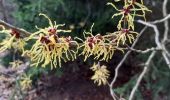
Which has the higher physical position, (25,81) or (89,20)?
(89,20)

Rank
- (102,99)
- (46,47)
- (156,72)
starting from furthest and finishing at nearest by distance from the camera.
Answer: (102,99), (156,72), (46,47)

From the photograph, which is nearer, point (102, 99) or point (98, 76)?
point (98, 76)

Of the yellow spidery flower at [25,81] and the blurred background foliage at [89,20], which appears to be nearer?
the blurred background foliage at [89,20]

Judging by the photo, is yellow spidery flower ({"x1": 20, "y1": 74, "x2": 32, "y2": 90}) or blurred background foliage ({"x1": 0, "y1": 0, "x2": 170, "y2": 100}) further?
yellow spidery flower ({"x1": 20, "y1": 74, "x2": 32, "y2": 90})

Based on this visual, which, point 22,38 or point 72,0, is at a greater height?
point 72,0

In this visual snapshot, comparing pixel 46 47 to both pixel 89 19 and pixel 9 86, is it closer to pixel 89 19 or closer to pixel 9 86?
pixel 89 19

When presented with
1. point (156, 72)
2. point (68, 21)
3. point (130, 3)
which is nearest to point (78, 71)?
point (68, 21)

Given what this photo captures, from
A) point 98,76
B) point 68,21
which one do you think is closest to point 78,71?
point 68,21

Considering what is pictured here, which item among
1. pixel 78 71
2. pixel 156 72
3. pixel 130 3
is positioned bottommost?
pixel 130 3

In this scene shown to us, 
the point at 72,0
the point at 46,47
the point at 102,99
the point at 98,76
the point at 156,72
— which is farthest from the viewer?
the point at 102,99

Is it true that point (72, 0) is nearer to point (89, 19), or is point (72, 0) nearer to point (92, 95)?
point (89, 19)
